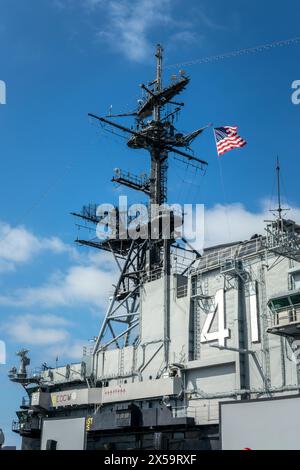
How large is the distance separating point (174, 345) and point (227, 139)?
12068 millimetres

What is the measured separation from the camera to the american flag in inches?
1248

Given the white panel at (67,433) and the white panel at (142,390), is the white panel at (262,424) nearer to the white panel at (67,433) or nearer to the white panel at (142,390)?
the white panel at (67,433)

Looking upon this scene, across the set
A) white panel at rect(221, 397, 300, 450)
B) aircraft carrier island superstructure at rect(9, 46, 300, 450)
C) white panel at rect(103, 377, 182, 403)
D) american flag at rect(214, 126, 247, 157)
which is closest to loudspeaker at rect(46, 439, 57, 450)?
aircraft carrier island superstructure at rect(9, 46, 300, 450)

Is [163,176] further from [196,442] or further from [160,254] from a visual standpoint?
[196,442]

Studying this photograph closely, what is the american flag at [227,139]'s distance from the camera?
31688mm

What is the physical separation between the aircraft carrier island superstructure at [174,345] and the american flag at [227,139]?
547cm

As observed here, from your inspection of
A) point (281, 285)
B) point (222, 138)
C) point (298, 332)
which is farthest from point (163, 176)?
Answer: point (298, 332)

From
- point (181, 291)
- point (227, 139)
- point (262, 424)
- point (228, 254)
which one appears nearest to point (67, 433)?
point (262, 424)

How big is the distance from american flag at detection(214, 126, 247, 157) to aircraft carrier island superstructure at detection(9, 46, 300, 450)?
5.47 m

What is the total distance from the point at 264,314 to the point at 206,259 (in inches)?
236

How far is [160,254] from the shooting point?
128 feet

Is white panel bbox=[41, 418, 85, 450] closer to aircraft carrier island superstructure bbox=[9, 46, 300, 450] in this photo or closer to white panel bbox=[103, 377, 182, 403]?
aircraft carrier island superstructure bbox=[9, 46, 300, 450]

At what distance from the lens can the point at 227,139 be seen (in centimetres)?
3186

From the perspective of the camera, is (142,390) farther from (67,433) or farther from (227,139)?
(227,139)
